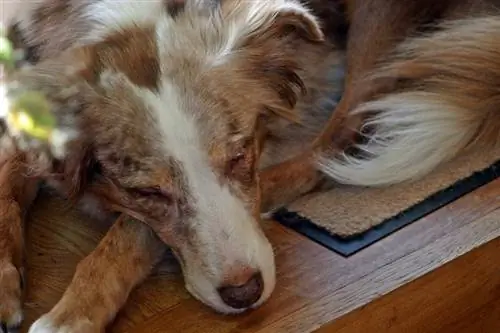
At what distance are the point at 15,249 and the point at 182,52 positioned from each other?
0.43 m

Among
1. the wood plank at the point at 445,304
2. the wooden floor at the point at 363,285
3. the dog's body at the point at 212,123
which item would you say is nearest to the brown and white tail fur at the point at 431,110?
the dog's body at the point at 212,123

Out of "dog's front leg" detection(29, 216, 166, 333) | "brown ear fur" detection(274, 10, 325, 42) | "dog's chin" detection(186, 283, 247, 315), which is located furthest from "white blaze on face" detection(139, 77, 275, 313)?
"brown ear fur" detection(274, 10, 325, 42)

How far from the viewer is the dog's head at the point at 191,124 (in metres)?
1.26

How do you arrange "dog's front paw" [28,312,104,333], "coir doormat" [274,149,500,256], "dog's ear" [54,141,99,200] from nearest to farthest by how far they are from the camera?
"dog's front paw" [28,312,104,333] < "dog's ear" [54,141,99,200] < "coir doormat" [274,149,500,256]

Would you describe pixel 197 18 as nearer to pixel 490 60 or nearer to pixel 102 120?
pixel 102 120

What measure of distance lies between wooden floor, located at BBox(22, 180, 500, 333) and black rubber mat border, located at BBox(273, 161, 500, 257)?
0.05 ft

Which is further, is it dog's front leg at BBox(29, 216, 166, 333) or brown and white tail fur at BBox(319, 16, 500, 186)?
brown and white tail fur at BBox(319, 16, 500, 186)

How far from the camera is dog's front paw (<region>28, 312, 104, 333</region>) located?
4.03ft

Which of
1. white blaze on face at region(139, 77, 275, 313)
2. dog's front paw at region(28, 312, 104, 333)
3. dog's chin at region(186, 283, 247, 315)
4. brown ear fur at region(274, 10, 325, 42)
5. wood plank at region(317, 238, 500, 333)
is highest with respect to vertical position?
brown ear fur at region(274, 10, 325, 42)

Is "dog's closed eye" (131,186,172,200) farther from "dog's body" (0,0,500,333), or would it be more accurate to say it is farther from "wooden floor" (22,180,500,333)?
"wooden floor" (22,180,500,333)

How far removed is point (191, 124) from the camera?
1.26 metres

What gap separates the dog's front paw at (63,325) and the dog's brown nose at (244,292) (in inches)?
7.6

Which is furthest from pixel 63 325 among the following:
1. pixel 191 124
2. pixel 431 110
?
pixel 431 110

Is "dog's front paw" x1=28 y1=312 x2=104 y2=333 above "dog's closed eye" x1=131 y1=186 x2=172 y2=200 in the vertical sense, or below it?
below
